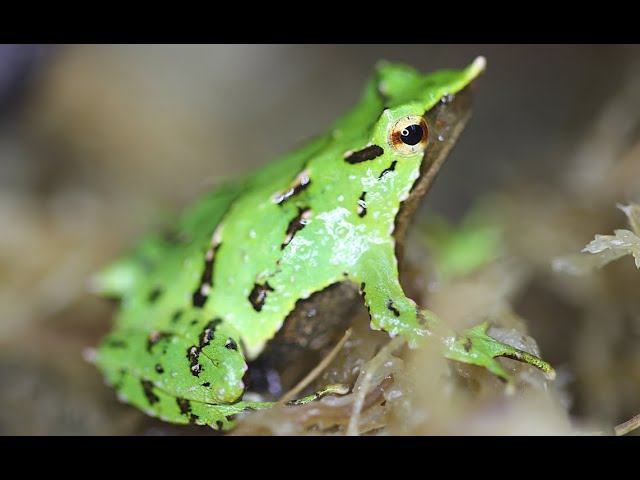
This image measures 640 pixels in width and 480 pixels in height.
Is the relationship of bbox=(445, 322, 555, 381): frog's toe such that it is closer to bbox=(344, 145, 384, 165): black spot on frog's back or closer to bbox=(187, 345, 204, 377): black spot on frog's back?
bbox=(344, 145, 384, 165): black spot on frog's back

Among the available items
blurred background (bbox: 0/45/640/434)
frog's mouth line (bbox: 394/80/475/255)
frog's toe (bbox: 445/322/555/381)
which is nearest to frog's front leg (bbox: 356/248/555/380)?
frog's toe (bbox: 445/322/555/381)

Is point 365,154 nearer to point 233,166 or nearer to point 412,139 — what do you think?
point 412,139

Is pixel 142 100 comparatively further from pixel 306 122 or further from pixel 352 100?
pixel 352 100

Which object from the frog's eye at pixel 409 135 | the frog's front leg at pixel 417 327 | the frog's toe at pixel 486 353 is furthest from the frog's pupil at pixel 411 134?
the frog's toe at pixel 486 353

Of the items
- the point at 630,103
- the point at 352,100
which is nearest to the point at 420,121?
the point at 630,103

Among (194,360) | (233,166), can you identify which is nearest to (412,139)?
(194,360)

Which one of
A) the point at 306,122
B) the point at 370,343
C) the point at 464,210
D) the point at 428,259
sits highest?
the point at 306,122

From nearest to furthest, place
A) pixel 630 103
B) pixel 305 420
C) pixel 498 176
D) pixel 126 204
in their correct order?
pixel 305 420 < pixel 630 103 < pixel 498 176 < pixel 126 204
